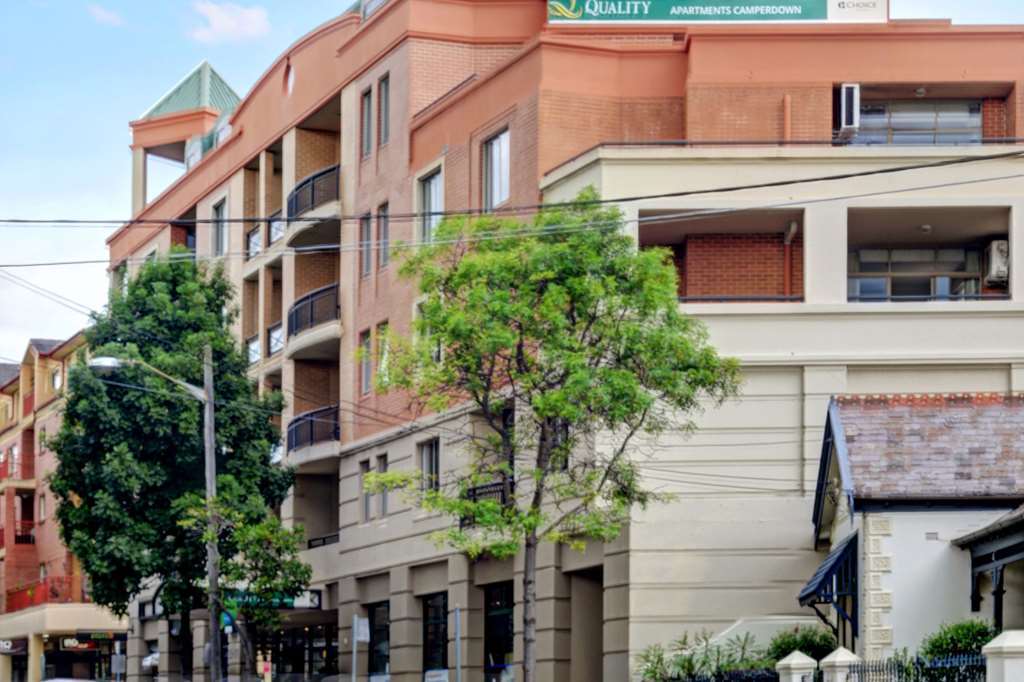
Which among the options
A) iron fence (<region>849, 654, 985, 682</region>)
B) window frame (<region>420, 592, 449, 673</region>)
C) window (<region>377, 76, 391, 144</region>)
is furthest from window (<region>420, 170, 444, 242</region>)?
iron fence (<region>849, 654, 985, 682</region>)

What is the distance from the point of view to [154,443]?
46.9 meters

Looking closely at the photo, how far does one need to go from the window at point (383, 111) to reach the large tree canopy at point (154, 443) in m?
5.67

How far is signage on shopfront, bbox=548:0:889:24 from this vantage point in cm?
4162

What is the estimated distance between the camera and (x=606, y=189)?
3819cm

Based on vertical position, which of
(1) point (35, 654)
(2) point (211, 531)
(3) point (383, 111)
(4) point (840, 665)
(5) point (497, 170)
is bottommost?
(1) point (35, 654)

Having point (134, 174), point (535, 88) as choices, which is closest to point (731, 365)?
point (535, 88)

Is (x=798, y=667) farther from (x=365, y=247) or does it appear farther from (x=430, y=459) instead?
(x=365, y=247)

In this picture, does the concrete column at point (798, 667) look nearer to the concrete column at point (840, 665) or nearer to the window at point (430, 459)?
the concrete column at point (840, 665)

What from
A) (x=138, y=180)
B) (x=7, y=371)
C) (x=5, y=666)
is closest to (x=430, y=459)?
(x=138, y=180)

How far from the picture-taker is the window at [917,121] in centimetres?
4097

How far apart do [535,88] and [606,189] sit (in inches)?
149

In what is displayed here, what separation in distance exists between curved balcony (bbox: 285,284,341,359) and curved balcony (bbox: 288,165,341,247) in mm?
1521

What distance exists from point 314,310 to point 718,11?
47.8ft

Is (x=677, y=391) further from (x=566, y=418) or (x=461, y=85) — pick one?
(x=461, y=85)
